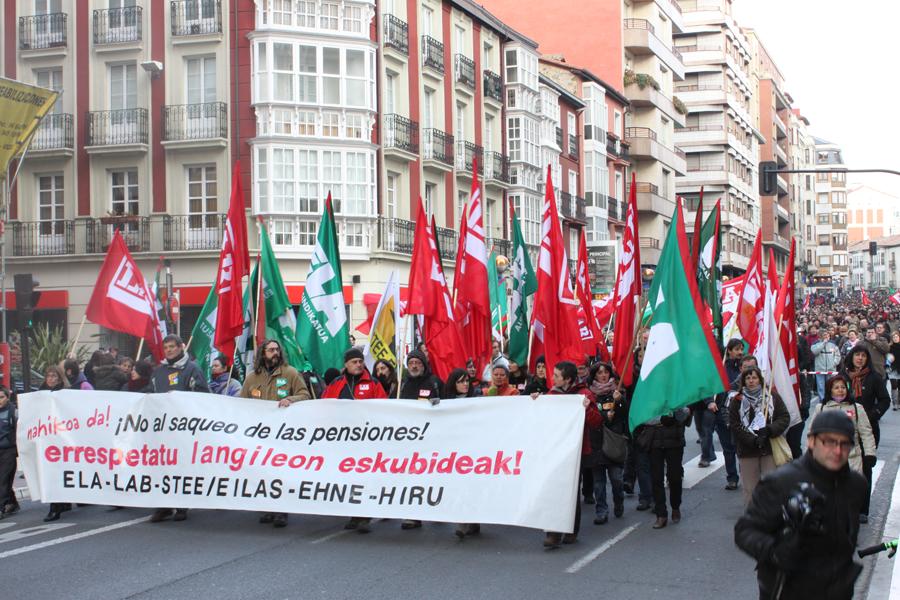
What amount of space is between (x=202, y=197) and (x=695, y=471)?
22132 mm

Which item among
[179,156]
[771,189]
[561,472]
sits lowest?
[561,472]

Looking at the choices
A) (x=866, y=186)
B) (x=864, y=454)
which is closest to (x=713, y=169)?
(x=864, y=454)

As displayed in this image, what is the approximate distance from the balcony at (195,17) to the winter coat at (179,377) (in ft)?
72.9

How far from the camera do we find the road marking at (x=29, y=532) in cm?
1026

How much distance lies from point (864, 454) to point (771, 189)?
1454 centimetres

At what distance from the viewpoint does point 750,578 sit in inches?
334

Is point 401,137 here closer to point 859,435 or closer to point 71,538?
point 71,538

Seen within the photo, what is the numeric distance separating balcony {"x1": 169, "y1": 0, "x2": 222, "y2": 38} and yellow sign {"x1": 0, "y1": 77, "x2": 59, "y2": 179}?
14.7 metres

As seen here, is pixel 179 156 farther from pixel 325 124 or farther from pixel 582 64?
pixel 582 64

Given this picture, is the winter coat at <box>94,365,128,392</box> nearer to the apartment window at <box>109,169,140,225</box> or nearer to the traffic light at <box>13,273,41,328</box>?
the traffic light at <box>13,273,41,328</box>

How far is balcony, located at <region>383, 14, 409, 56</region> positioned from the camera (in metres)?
34.8

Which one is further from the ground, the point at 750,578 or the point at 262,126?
the point at 262,126

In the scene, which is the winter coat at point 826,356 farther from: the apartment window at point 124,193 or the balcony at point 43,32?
the balcony at point 43,32

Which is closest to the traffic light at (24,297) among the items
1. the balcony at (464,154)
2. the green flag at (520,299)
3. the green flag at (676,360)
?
the green flag at (520,299)
